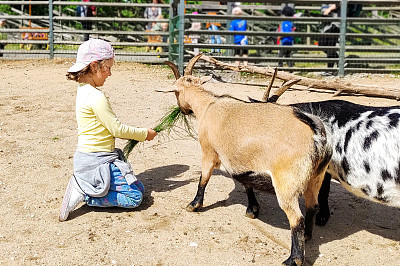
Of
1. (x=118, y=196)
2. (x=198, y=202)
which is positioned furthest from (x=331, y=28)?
(x=118, y=196)

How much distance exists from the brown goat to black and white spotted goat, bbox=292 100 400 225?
0.92ft

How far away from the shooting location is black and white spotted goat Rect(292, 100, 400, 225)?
4.17 metres

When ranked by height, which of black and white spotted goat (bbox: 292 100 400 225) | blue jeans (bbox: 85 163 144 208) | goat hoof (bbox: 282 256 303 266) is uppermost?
black and white spotted goat (bbox: 292 100 400 225)

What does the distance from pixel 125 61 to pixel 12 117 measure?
5163 millimetres

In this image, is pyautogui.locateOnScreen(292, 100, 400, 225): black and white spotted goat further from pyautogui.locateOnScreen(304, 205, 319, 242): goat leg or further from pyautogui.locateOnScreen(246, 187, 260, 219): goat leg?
pyautogui.locateOnScreen(246, 187, 260, 219): goat leg

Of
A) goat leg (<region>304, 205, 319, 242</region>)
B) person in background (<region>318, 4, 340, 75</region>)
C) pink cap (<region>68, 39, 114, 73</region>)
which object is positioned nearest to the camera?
goat leg (<region>304, 205, 319, 242</region>)

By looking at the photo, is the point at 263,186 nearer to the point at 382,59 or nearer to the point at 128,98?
the point at 128,98

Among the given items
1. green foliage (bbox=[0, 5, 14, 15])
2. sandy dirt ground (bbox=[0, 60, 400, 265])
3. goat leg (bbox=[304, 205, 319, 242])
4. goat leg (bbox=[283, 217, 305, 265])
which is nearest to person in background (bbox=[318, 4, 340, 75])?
sandy dirt ground (bbox=[0, 60, 400, 265])

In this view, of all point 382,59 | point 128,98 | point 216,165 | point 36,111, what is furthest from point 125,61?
point 216,165

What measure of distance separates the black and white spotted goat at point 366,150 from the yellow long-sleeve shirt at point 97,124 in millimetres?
1757

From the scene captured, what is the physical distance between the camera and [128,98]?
8.66 meters

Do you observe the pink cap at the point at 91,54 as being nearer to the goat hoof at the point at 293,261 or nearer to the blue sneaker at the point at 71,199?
the blue sneaker at the point at 71,199

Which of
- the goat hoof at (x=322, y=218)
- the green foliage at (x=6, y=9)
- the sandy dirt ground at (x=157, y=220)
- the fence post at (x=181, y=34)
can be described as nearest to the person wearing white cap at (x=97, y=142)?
the sandy dirt ground at (x=157, y=220)

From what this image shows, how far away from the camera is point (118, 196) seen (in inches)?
183
